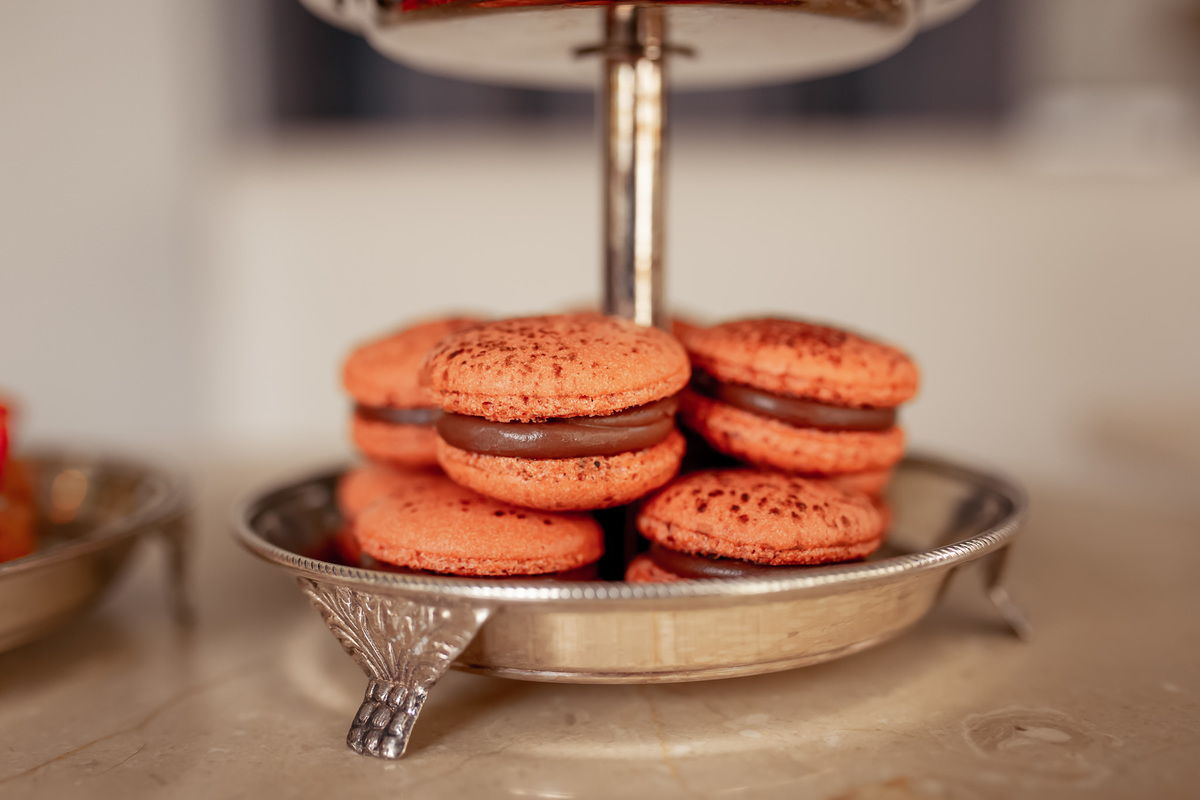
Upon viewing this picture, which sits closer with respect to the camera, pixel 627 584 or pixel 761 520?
pixel 627 584

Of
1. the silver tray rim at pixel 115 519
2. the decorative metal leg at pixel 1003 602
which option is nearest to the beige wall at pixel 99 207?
the silver tray rim at pixel 115 519

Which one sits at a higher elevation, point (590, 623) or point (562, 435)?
point (562, 435)

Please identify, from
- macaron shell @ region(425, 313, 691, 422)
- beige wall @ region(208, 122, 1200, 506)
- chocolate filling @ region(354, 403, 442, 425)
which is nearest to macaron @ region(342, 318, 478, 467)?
chocolate filling @ region(354, 403, 442, 425)

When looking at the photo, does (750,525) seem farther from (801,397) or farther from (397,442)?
(397,442)

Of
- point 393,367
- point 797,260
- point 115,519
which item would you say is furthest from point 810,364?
point 797,260

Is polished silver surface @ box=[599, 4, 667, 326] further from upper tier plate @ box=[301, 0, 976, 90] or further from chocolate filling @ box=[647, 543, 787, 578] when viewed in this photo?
chocolate filling @ box=[647, 543, 787, 578]

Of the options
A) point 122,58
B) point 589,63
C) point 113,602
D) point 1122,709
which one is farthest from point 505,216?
point 1122,709

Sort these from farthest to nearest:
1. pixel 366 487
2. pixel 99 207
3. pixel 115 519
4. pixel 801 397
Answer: pixel 99 207
pixel 115 519
pixel 366 487
pixel 801 397

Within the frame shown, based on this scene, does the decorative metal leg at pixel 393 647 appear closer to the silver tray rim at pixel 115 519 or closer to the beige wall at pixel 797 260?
the silver tray rim at pixel 115 519
